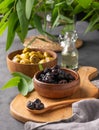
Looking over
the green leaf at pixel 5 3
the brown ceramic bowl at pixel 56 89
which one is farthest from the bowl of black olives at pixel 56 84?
the green leaf at pixel 5 3

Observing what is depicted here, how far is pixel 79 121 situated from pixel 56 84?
5.5 inches

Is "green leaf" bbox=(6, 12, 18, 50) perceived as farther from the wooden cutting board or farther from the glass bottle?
the glass bottle

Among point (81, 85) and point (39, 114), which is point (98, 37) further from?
point (39, 114)

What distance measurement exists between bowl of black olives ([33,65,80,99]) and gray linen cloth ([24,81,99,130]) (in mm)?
78

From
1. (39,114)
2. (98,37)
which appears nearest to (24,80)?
(39,114)

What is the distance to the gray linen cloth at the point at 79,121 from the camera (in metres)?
0.69

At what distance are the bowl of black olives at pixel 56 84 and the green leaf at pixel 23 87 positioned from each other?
0.04m

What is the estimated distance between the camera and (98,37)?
58.8 inches

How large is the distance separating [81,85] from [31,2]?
16.3 inches

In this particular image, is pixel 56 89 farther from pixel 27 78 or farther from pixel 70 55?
pixel 70 55

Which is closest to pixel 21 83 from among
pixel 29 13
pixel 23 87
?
pixel 23 87

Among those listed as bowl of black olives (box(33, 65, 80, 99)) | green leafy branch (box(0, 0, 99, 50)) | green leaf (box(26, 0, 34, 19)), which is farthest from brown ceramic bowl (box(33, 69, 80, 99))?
green leaf (box(26, 0, 34, 19))

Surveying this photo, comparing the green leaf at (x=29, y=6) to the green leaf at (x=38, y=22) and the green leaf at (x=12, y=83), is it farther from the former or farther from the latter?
the green leaf at (x=12, y=83)

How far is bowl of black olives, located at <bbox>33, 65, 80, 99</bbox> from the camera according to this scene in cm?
83
